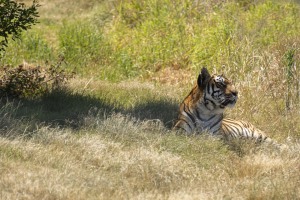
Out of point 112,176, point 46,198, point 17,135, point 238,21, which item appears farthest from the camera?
point 238,21

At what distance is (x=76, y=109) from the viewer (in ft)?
39.5

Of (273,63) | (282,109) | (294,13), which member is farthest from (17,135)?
(294,13)

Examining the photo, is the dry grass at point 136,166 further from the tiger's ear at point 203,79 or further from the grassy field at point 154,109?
the tiger's ear at point 203,79

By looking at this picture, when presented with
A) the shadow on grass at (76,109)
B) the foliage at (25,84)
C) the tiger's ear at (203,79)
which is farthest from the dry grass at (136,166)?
the foliage at (25,84)

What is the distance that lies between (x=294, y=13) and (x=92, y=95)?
23.0 feet

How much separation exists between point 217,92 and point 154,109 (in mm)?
1641

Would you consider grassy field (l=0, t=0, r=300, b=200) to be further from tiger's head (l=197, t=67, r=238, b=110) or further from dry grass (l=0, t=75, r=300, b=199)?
tiger's head (l=197, t=67, r=238, b=110)

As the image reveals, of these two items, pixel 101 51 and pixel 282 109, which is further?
pixel 101 51

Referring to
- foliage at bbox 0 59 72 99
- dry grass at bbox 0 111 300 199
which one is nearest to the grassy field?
dry grass at bbox 0 111 300 199

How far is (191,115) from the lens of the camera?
11422 mm

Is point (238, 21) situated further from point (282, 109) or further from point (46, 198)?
point (46, 198)

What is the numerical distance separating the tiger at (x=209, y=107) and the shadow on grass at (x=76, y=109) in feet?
1.86

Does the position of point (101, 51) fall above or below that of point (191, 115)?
below

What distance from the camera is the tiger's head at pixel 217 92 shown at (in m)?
11.3
